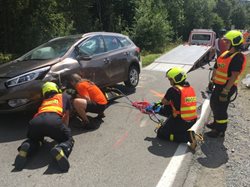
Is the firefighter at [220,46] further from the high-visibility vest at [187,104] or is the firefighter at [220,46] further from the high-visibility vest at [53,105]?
the high-visibility vest at [53,105]

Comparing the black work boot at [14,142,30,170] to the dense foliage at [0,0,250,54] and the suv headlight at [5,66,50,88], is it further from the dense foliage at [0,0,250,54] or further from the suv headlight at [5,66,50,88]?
the dense foliage at [0,0,250,54]

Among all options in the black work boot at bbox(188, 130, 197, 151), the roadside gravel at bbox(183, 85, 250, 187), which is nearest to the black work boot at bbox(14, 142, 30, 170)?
the roadside gravel at bbox(183, 85, 250, 187)

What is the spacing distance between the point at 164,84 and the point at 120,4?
707 inches

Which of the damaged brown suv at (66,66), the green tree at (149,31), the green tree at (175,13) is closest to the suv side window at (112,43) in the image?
the damaged brown suv at (66,66)

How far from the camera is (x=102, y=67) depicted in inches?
317

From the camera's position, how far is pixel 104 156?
5246 millimetres

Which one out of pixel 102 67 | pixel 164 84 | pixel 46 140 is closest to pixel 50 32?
pixel 164 84

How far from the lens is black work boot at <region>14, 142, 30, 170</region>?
4805mm

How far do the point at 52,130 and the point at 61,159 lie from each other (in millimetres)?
574

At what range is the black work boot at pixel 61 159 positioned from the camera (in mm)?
4680

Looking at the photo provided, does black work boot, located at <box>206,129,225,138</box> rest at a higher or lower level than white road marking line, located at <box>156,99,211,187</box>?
lower

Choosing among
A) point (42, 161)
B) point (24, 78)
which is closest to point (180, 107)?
point (42, 161)

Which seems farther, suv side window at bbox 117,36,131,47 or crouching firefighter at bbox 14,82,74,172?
suv side window at bbox 117,36,131,47

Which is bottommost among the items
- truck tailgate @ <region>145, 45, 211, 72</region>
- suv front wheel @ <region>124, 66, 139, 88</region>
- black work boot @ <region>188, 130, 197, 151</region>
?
truck tailgate @ <region>145, 45, 211, 72</region>
